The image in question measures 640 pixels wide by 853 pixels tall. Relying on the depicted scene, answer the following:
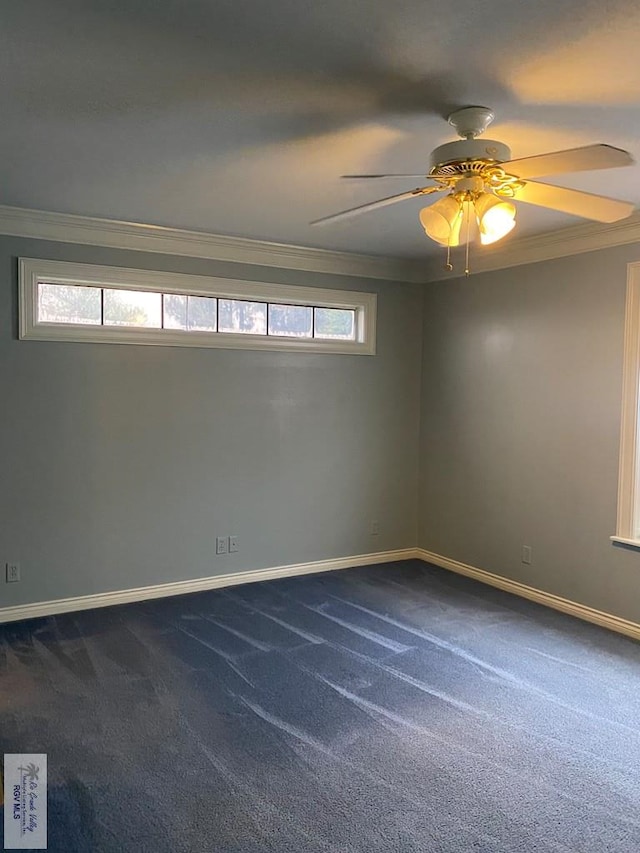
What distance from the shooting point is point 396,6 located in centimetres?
172

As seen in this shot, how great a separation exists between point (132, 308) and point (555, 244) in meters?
2.81

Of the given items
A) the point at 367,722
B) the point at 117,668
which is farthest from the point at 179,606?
the point at 367,722

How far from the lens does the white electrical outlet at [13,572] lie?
4.01 meters

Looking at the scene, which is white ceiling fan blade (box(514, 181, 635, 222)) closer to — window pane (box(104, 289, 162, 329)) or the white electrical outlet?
window pane (box(104, 289, 162, 329))

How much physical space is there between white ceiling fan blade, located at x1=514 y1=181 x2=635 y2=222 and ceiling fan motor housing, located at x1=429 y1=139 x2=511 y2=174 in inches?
7.4

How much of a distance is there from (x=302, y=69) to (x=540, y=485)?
3282mm

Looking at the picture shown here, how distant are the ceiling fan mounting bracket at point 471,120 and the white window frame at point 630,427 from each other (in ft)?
6.31

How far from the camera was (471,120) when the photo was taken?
2395mm

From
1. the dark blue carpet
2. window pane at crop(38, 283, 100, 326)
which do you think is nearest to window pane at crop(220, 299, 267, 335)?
window pane at crop(38, 283, 100, 326)

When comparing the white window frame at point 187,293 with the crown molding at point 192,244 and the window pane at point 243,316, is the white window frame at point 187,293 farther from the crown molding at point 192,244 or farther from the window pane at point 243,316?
the crown molding at point 192,244

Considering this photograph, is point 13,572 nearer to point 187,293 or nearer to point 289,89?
point 187,293

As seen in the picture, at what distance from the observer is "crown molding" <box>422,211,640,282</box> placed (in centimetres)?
392

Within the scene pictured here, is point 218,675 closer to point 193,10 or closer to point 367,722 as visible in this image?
point 367,722

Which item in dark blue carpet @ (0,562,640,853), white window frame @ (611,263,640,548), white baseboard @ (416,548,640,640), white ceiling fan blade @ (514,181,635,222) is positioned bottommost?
dark blue carpet @ (0,562,640,853)
